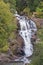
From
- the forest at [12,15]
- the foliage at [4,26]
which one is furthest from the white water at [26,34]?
the foliage at [4,26]

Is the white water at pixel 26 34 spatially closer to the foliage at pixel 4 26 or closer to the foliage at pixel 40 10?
the foliage at pixel 4 26

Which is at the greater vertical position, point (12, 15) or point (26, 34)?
point (12, 15)

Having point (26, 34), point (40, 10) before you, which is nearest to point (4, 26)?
point (26, 34)

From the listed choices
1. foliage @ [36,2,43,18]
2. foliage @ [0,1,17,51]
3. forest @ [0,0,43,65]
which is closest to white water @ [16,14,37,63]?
forest @ [0,0,43,65]

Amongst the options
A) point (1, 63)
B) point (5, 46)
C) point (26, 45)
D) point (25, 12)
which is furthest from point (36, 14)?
point (1, 63)

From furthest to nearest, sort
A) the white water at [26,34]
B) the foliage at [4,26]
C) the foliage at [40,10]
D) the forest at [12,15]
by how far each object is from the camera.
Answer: the foliage at [40,10]
the white water at [26,34]
the forest at [12,15]
the foliage at [4,26]

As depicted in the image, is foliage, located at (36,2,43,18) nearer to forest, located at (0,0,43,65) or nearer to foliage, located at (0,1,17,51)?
forest, located at (0,0,43,65)

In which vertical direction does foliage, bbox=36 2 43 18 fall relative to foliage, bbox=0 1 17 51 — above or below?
below

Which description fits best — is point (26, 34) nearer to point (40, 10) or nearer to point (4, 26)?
point (4, 26)

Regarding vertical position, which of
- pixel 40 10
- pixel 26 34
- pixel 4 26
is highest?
pixel 4 26

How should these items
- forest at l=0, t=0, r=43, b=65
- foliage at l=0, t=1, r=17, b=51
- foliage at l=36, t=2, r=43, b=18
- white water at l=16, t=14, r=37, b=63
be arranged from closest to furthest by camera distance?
Result: foliage at l=0, t=1, r=17, b=51
forest at l=0, t=0, r=43, b=65
white water at l=16, t=14, r=37, b=63
foliage at l=36, t=2, r=43, b=18

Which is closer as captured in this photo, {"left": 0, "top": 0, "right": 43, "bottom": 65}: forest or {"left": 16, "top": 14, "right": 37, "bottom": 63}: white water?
{"left": 0, "top": 0, "right": 43, "bottom": 65}: forest

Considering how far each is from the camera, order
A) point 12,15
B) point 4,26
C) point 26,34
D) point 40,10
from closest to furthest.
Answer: point 4,26, point 26,34, point 12,15, point 40,10
